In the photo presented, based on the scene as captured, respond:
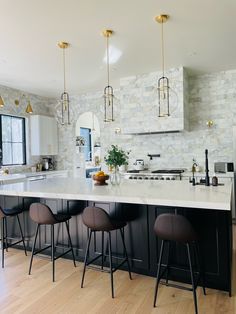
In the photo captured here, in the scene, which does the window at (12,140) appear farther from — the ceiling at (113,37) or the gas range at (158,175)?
the gas range at (158,175)

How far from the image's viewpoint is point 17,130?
646 centimetres

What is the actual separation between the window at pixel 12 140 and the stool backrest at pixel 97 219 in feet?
13.7

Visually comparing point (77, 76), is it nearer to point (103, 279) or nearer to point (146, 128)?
point (146, 128)

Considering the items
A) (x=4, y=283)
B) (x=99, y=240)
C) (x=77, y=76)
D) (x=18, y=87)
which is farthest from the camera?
(x=18, y=87)

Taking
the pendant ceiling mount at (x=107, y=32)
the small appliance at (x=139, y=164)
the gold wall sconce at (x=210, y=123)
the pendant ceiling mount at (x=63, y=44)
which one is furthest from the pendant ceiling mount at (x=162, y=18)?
the small appliance at (x=139, y=164)

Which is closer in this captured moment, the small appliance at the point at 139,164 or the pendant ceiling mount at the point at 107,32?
the pendant ceiling mount at the point at 107,32

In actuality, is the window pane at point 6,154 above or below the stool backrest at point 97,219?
above

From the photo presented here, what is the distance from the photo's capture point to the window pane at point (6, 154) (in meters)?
6.03

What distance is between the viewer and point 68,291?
2.65 metres

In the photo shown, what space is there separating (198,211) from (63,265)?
187 centimetres

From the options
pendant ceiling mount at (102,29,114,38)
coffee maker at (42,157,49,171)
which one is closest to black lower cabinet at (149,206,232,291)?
pendant ceiling mount at (102,29,114,38)

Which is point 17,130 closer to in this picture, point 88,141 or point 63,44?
point 63,44

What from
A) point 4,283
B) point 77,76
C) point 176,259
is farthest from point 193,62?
point 4,283

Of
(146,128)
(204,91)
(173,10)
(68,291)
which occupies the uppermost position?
(173,10)
